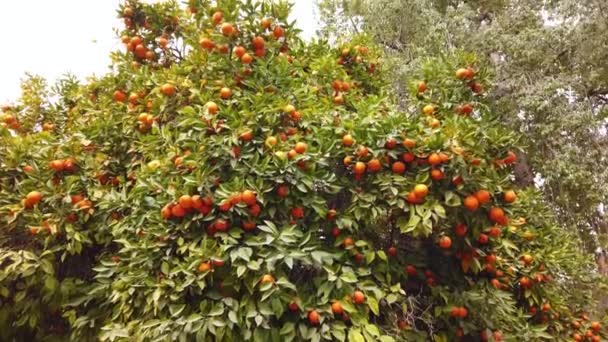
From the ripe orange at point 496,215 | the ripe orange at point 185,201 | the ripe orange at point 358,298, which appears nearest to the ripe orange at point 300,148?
the ripe orange at point 185,201

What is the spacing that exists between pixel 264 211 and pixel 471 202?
0.95 meters

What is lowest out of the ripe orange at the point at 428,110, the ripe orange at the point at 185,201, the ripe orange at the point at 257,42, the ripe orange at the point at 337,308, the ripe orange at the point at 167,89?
the ripe orange at the point at 337,308

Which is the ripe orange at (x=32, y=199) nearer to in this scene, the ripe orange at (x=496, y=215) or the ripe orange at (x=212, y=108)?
the ripe orange at (x=212, y=108)

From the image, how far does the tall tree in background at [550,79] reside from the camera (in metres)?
5.05

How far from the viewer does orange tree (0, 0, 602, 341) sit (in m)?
2.01

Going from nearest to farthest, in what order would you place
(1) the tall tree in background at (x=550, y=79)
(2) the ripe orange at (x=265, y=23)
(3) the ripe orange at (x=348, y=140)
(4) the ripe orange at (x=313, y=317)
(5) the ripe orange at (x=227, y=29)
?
(4) the ripe orange at (x=313, y=317) → (3) the ripe orange at (x=348, y=140) → (5) the ripe orange at (x=227, y=29) → (2) the ripe orange at (x=265, y=23) → (1) the tall tree in background at (x=550, y=79)

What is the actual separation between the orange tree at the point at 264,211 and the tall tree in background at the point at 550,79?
242cm

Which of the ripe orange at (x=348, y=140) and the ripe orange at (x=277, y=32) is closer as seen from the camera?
the ripe orange at (x=348, y=140)

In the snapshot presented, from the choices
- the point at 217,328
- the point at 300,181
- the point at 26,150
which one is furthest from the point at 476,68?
the point at 26,150

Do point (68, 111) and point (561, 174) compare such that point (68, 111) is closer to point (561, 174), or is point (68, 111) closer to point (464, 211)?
point (464, 211)

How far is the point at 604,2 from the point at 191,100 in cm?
479

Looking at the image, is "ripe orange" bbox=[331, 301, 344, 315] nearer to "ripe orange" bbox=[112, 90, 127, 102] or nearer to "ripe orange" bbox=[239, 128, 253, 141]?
"ripe orange" bbox=[239, 128, 253, 141]

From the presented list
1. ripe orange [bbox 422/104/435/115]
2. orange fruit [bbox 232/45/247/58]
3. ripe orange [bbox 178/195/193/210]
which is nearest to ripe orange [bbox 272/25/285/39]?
orange fruit [bbox 232/45/247/58]

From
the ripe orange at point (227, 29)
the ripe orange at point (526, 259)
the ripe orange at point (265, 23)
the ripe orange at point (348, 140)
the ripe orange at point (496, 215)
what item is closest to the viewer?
the ripe orange at point (496, 215)
